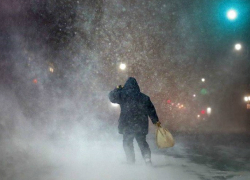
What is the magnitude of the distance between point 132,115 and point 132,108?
15 centimetres

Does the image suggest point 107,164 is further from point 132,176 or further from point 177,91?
point 177,91

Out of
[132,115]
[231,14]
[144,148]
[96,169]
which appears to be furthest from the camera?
[231,14]

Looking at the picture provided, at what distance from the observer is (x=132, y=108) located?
5.92 m

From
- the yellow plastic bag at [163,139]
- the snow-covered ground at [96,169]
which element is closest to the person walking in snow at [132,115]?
the yellow plastic bag at [163,139]

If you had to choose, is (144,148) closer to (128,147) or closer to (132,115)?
(128,147)

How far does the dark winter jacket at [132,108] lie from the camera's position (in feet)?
19.2

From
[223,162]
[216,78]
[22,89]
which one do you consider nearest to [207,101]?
[216,78]

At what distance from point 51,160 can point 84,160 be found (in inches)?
29.1

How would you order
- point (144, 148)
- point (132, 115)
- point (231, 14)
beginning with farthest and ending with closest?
point (231, 14) → point (132, 115) → point (144, 148)

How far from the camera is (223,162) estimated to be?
6.58 metres

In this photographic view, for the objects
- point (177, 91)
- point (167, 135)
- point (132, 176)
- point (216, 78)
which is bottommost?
point (132, 176)

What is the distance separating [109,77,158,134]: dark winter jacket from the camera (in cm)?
585

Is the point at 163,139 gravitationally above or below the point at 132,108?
below

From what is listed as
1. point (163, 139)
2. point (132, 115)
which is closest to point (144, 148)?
point (163, 139)
